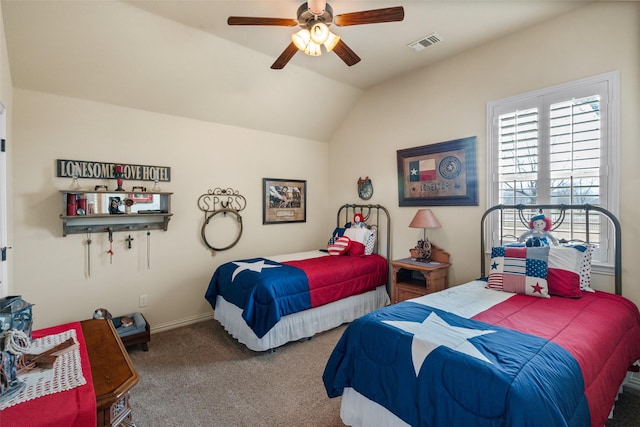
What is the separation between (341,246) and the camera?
12.7 feet

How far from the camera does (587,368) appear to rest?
1.39 meters

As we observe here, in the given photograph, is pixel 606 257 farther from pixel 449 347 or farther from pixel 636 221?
pixel 449 347

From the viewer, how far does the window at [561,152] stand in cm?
230

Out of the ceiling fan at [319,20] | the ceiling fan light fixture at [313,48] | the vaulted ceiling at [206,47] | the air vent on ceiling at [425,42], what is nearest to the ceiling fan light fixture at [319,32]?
the ceiling fan at [319,20]

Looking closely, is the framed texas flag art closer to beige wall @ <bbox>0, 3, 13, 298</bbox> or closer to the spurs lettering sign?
the spurs lettering sign

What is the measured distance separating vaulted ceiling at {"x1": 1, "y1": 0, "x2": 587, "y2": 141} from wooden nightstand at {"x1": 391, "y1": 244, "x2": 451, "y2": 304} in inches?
86.8

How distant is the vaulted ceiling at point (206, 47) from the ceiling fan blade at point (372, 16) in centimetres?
46

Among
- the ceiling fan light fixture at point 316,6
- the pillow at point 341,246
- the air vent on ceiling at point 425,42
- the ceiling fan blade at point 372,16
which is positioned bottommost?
the pillow at point 341,246

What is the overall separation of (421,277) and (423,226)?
72 centimetres

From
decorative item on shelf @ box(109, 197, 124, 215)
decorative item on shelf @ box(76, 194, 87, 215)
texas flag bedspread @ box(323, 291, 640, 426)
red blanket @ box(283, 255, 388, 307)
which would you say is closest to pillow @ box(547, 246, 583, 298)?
texas flag bedspread @ box(323, 291, 640, 426)

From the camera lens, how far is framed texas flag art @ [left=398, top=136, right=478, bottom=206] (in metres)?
3.12

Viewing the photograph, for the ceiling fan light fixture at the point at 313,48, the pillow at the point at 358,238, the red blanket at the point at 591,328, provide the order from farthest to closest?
1. the pillow at the point at 358,238
2. the ceiling fan light fixture at the point at 313,48
3. the red blanket at the point at 591,328

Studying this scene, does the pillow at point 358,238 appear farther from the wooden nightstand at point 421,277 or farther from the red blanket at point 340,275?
the wooden nightstand at point 421,277

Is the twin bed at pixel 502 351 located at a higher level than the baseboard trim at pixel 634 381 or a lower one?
higher
